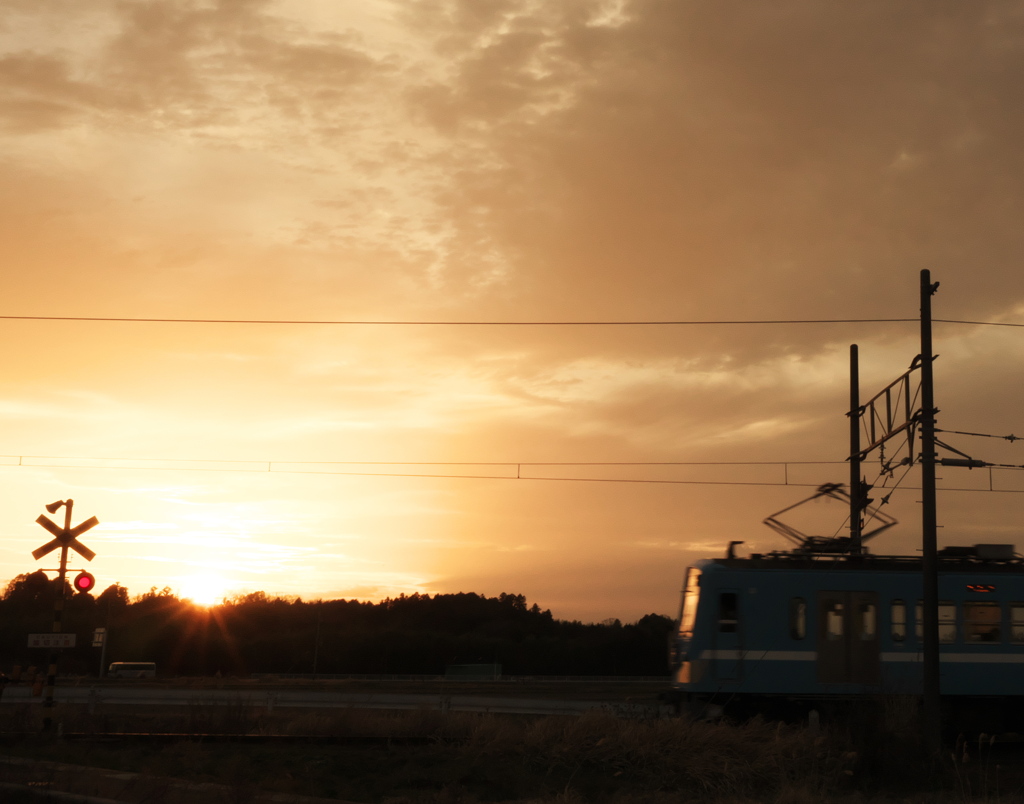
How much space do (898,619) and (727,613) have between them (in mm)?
3540

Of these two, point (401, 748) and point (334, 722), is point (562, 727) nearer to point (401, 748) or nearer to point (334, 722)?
point (401, 748)

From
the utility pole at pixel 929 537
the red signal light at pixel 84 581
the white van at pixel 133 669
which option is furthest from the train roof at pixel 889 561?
the white van at pixel 133 669

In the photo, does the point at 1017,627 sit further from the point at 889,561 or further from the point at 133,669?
the point at 133,669

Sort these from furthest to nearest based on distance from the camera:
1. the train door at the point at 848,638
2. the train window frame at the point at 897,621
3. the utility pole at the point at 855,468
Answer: the utility pole at the point at 855,468
the train window frame at the point at 897,621
the train door at the point at 848,638

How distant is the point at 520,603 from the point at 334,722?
7953 centimetres

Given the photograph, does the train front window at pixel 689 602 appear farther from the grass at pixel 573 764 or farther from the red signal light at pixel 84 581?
the red signal light at pixel 84 581

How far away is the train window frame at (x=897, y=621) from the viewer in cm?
2011

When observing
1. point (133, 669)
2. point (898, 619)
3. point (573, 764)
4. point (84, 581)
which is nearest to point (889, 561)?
point (898, 619)

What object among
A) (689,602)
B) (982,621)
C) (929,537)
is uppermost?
(929,537)

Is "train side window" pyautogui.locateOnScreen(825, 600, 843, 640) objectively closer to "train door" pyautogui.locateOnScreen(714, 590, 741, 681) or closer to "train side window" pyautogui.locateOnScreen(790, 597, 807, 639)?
"train side window" pyautogui.locateOnScreen(790, 597, 807, 639)

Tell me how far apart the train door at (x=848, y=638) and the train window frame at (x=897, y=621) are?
11.7 inches

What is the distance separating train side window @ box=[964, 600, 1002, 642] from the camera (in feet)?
66.8

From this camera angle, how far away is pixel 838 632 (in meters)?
20.2

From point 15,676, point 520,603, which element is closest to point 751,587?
point 15,676
